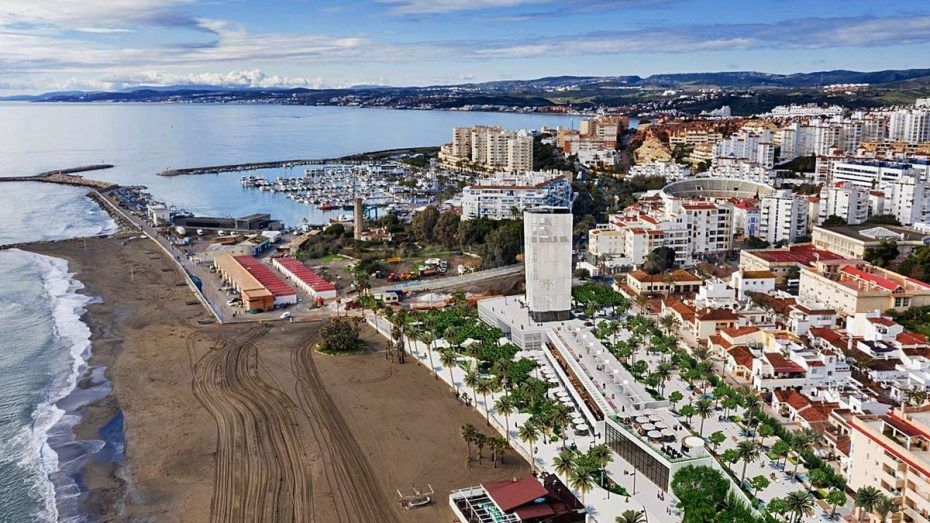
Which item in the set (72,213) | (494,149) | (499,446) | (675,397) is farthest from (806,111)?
(499,446)

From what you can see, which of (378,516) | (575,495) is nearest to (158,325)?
(378,516)

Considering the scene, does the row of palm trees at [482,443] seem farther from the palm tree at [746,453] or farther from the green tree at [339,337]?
the green tree at [339,337]

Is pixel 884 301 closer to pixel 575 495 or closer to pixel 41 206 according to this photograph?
pixel 575 495

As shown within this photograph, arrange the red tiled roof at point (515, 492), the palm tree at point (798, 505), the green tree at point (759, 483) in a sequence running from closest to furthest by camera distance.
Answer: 1. the palm tree at point (798, 505)
2. the red tiled roof at point (515, 492)
3. the green tree at point (759, 483)

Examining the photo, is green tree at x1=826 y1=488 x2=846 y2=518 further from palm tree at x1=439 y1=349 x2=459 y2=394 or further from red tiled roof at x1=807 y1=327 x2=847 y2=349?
palm tree at x1=439 y1=349 x2=459 y2=394

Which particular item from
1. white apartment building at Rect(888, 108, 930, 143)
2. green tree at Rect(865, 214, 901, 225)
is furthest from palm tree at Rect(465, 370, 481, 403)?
white apartment building at Rect(888, 108, 930, 143)

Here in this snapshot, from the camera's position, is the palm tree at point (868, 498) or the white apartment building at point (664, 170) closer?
the palm tree at point (868, 498)

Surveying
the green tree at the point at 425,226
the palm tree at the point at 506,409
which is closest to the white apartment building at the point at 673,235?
the green tree at the point at 425,226
